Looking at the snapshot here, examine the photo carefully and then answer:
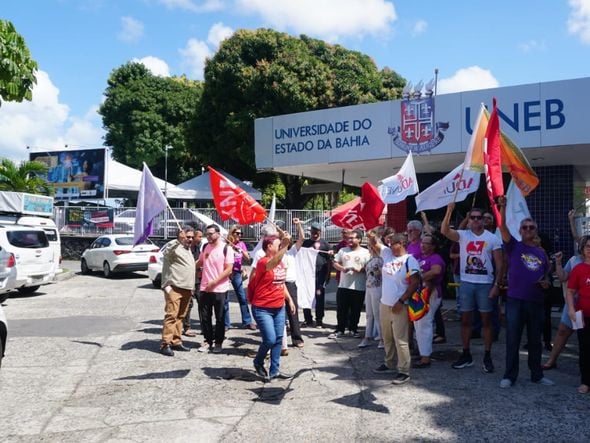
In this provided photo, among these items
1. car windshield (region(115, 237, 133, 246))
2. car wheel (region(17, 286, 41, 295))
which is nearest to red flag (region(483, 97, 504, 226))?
car wheel (region(17, 286, 41, 295))

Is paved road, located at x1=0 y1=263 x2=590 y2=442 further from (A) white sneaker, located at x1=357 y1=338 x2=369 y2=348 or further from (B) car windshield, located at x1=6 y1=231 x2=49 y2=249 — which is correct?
(B) car windshield, located at x1=6 y1=231 x2=49 y2=249

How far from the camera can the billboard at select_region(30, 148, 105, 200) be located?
31.9m

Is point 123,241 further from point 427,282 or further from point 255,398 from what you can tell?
point 255,398

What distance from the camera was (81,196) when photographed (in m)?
32.8

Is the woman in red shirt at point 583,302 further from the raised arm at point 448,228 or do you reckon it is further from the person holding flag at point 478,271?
the raised arm at point 448,228

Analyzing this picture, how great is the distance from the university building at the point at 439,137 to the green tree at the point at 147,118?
30100mm

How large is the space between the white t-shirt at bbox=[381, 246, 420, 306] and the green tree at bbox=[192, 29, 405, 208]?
851 inches

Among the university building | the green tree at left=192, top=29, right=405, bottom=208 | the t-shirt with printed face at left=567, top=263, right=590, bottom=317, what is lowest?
the t-shirt with printed face at left=567, top=263, right=590, bottom=317

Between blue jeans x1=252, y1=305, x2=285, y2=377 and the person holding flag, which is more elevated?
the person holding flag

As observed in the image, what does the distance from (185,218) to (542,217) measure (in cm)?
1535

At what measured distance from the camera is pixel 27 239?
47.5 feet

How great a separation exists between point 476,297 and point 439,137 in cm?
633

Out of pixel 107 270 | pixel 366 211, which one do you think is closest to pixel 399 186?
pixel 366 211

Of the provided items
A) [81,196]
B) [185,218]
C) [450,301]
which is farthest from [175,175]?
[450,301]
